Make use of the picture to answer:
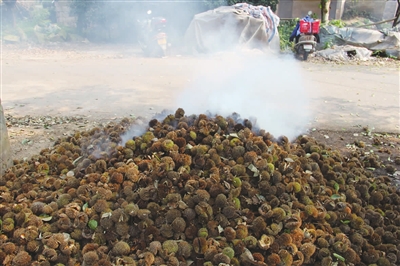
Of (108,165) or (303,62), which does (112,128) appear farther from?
(303,62)

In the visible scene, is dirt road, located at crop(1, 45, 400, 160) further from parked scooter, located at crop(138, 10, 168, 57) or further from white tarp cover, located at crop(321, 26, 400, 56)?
white tarp cover, located at crop(321, 26, 400, 56)

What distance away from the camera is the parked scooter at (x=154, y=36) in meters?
10.5

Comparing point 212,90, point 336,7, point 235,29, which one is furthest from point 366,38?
point 212,90

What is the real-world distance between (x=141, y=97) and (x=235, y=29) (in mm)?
5741

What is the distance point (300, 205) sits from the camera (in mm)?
2092

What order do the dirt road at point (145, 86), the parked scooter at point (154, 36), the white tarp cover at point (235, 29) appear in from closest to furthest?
the dirt road at point (145, 86) < the white tarp cover at point (235, 29) < the parked scooter at point (154, 36)

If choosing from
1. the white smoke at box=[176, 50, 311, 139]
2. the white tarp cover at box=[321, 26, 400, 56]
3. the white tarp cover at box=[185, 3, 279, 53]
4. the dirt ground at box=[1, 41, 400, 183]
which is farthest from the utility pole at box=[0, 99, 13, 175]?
the white tarp cover at box=[321, 26, 400, 56]

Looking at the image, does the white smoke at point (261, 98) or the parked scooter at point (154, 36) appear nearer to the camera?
the white smoke at point (261, 98)

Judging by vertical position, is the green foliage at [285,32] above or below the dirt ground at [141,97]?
below

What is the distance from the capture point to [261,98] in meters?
4.43

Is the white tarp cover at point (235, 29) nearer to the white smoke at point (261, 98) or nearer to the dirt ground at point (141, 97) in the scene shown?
the dirt ground at point (141, 97)

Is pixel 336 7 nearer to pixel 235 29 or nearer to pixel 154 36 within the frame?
pixel 235 29

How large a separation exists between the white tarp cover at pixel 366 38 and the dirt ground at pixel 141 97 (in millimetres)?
831

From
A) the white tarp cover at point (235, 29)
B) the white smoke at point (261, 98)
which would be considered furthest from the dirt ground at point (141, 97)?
the white tarp cover at point (235, 29)
